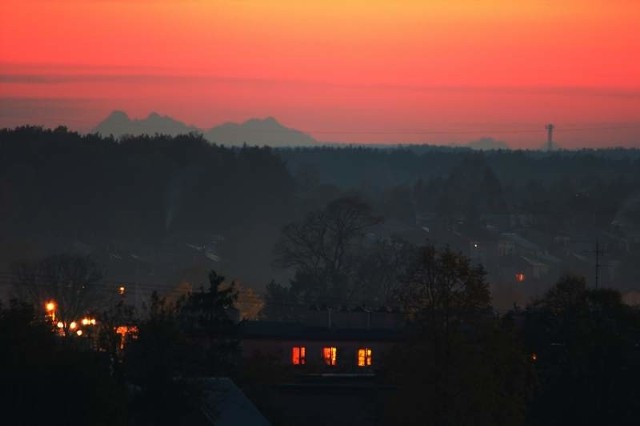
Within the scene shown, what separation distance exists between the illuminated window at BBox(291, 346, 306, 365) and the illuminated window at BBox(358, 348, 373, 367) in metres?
1.96

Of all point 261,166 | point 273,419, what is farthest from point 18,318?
point 261,166

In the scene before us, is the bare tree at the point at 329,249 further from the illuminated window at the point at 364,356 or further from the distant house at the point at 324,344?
the illuminated window at the point at 364,356

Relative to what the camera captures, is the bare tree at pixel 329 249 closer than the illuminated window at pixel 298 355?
No

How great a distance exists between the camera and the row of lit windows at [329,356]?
74.4 metres

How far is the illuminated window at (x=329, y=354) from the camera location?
245 ft

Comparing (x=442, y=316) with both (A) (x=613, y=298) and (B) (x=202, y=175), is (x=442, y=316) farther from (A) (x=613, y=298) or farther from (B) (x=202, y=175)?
(B) (x=202, y=175)

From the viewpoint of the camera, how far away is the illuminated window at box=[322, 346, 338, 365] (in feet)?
245

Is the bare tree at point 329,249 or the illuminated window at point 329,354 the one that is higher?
the bare tree at point 329,249

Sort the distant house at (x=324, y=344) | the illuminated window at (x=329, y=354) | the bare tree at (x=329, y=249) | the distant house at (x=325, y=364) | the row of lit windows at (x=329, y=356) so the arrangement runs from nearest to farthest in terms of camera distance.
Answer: the distant house at (x=325, y=364) → the distant house at (x=324, y=344) → the row of lit windows at (x=329, y=356) → the illuminated window at (x=329, y=354) → the bare tree at (x=329, y=249)

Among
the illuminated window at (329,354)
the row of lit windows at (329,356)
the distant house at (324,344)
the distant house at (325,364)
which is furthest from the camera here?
the illuminated window at (329,354)

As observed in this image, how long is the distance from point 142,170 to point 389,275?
291ft

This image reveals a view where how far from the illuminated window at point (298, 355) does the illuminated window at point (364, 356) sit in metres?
1.96

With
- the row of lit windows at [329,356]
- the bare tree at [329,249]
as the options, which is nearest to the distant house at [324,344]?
the row of lit windows at [329,356]

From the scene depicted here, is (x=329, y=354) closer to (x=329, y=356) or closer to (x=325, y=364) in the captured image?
(x=329, y=356)
